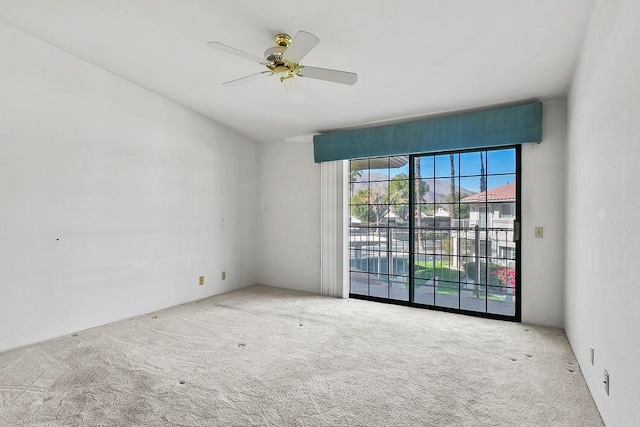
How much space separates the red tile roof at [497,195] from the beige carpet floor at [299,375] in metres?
1.35

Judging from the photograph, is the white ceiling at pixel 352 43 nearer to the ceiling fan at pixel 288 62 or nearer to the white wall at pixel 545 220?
the ceiling fan at pixel 288 62

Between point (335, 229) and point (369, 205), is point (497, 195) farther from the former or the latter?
point (335, 229)

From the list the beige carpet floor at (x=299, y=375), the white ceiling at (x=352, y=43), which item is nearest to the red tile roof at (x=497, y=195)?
the white ceiling at (x=352, y=43)

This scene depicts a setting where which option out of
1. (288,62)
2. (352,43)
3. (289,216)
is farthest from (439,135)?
(289,216)

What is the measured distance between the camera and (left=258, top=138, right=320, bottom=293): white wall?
4949mm

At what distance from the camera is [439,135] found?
12.6 feet

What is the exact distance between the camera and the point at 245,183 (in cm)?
523

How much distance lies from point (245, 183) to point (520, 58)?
12.7ft

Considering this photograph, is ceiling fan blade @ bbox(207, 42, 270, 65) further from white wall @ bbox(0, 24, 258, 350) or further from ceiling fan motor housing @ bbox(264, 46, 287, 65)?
white wall @ bbox(0, 24, 258, 350)

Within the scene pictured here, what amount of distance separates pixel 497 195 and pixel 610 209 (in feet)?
7.02

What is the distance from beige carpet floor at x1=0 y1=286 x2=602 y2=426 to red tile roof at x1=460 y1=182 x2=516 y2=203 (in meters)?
1.35

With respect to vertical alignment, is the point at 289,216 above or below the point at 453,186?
below

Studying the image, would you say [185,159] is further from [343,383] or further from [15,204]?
[343,383]

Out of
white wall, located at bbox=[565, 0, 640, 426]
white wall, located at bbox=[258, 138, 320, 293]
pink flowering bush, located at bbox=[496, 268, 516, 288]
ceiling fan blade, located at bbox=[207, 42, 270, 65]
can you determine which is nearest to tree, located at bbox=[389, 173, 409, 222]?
white wall, located at bbox=[258, 138, 320, 293]
